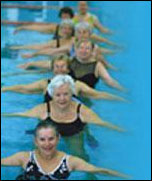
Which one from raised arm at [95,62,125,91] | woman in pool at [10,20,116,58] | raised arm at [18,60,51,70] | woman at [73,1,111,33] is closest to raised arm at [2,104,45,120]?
raised arm at [95,62,125,91]

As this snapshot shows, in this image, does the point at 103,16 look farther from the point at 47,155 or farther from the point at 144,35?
the point at 47,155

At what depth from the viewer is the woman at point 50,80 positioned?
175 inches

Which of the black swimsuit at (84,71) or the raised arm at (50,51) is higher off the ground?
the raised arm at (50,51)

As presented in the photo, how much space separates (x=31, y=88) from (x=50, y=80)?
0.35 m

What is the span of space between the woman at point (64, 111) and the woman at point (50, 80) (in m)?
0.30

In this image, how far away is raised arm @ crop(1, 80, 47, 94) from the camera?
4.69 m

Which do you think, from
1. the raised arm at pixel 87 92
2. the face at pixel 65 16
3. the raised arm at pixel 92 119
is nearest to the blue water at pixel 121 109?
the raised arm at pixel 92 119

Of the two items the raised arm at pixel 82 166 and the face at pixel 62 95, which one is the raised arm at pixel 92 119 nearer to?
the face at pixel 62 95

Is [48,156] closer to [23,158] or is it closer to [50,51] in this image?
[23,158]

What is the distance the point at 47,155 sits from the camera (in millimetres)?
3482

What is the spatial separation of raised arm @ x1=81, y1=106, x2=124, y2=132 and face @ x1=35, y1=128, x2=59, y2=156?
0.72 meters

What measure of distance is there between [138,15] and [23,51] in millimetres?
1617

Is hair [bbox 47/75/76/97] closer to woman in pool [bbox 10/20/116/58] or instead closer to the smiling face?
woman in pool [bbox 10/20/116/58]

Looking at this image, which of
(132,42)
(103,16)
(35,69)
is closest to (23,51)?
(35,69)
